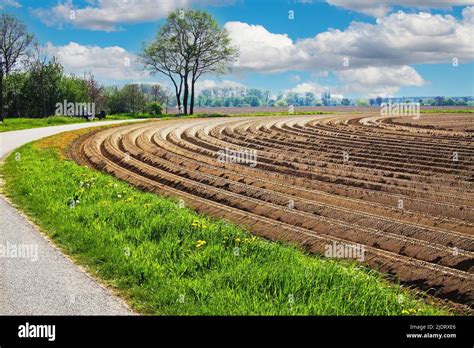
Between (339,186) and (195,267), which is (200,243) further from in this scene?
(339,186)

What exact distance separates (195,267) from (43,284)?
239 cm

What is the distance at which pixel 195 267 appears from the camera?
28.0 feet

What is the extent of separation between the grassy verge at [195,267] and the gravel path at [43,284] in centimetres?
31

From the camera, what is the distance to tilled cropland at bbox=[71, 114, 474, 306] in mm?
10234

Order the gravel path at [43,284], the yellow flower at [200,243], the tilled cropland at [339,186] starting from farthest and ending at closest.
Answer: the tilled cropland at [339,186], the yellow flower at [200,243], the gravel path at [43,284]

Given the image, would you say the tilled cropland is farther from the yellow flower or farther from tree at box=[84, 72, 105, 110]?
tree at box=[84, 72, 105, 110]

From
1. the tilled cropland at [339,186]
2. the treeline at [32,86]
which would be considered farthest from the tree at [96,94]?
the tilled cropland at [339,186]

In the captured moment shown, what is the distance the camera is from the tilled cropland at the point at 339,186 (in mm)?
10234

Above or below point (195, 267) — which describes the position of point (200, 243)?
above

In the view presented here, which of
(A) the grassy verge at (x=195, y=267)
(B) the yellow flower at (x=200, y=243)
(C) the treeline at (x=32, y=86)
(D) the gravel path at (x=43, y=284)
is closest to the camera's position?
(D) the gravel path at (x=43, y=284)

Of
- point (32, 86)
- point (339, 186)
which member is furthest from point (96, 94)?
point (339, 186)

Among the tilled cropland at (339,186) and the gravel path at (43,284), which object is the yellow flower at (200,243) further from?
the tilled cropland at (339,186)
